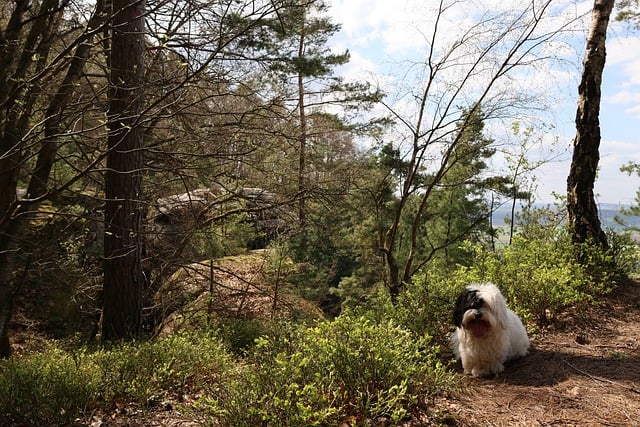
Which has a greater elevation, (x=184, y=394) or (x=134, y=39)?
(x=134, y=39)

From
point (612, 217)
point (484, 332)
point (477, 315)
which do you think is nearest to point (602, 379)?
point (484, 332)

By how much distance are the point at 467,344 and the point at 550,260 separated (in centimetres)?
236

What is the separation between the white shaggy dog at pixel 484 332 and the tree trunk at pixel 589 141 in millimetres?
2656

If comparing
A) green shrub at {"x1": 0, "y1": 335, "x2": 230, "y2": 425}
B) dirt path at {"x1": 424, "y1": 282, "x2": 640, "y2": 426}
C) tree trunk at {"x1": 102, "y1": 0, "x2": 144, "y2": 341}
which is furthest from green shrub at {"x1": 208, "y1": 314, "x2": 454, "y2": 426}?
tree trunk at {"x1": 102, "y1": 0, "x2": 144, "y2": 341}

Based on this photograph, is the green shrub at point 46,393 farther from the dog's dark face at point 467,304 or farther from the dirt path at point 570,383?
the dog's dark face at point 467,304

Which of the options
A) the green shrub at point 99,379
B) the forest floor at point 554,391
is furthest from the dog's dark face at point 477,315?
the green shrub at point 99,379

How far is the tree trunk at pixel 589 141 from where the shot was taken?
19.7 ft

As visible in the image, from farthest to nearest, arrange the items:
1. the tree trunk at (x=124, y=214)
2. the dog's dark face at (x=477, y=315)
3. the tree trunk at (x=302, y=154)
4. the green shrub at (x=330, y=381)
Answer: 1. the tree trunk at (x=302, y=154)
2. the tree trunk at (x=124, y=214)
3. the dog's dark face at (x=477, y=315)
4. the green shrub at (x=330, y=381)

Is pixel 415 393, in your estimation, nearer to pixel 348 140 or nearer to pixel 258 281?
pixel 258 281

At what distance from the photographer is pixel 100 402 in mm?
3170

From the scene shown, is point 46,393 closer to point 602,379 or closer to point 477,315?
point 477,315

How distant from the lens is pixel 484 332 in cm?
408

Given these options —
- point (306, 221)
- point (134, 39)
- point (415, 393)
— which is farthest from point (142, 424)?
point (306, 221)

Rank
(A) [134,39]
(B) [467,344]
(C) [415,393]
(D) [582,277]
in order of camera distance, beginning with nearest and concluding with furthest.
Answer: (C) [415,393], (B) [467,344], (A) [134,39], (D) [582,277]
